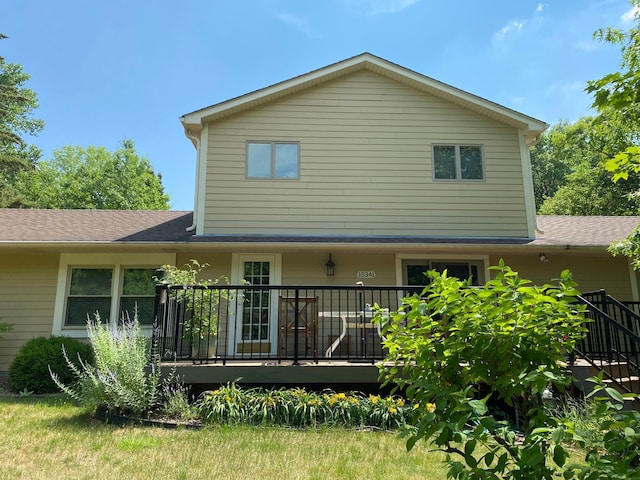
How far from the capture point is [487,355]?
Result: 208 cm

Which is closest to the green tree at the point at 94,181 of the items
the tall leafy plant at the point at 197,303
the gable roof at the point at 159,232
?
the gable roof at the point at 159,232

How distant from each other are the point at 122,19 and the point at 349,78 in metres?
7.57

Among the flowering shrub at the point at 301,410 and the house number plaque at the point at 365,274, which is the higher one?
the house number plaque at the point at 365,274

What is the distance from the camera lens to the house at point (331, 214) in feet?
29.8

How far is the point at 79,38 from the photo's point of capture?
56.1 feet

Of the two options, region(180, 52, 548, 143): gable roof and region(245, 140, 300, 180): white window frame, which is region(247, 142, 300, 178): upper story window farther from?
region(180, 52, 548, 143): gable roof

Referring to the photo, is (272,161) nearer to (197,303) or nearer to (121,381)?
(197,303)

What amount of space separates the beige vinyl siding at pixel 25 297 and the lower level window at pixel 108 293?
434mm

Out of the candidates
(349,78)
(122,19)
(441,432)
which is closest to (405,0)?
(349,78)

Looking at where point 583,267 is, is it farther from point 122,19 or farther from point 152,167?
point 152,167

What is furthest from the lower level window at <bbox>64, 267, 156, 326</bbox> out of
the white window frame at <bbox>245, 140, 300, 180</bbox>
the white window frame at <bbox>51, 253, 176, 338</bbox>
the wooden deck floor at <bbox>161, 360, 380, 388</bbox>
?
the wooden deck floor at <bbox>161, 360, 380, 388</bbox>

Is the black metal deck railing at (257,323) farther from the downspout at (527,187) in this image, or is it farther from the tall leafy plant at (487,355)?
the downspout at (527,187)

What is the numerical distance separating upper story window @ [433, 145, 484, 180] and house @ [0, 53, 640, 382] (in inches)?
1.0

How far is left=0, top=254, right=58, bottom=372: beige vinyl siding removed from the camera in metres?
9.07
